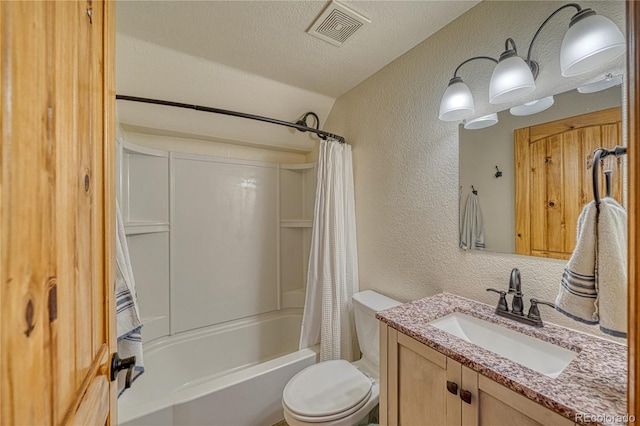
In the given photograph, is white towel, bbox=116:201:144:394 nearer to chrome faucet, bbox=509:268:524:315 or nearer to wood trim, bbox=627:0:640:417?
wood trim, bbox=627:0:640:417

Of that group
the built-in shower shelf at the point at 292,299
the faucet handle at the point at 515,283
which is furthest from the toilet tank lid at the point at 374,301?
the built-in shower shelf at the point at 292,299

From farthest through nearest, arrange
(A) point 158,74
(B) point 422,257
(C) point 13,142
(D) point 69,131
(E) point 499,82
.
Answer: (A) point 158,74 < (B) point 422,257 < (E) point 499,82 < (D) point 69,131 < (C) point 13,142

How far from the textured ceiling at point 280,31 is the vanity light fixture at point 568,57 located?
1.43 feet

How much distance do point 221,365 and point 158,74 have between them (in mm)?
2273

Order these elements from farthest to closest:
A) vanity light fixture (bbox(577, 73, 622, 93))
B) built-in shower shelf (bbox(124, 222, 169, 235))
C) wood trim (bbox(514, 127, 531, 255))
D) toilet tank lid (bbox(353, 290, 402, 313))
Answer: built-in shower shelf (bbox(124, 222, 169, 235))
toilet tank lid (bbox(353, 290, 402, 313))
wood trim (bbox(514, 127, 531, 255))
vanity light fixture (bbox(577, 73, 622, 93))

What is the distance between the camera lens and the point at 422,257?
1.43m

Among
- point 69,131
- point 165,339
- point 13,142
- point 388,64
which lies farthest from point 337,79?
point 165,339

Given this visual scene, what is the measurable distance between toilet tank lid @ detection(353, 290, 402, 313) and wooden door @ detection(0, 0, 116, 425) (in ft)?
4.05

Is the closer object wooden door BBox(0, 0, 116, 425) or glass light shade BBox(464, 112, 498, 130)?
wooden door BBox(0, 0, 116, 425)

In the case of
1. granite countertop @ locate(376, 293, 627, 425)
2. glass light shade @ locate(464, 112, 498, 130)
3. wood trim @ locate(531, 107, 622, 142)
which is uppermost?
glass light shade @ locate(464, 112, 498, 130)

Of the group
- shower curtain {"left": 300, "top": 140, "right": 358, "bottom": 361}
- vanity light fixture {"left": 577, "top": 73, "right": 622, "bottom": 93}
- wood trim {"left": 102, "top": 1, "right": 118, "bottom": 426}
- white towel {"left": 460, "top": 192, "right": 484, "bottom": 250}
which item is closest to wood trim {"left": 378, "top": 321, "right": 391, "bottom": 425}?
white towel {"left": 460, "top": 192, "right": 484, "bottom": 250}

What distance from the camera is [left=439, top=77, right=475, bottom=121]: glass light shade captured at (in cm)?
117

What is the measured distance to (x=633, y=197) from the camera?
0.38m

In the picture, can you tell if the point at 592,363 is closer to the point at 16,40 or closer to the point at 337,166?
the point at 16,40
